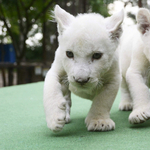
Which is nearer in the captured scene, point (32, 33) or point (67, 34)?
point (67, 34)

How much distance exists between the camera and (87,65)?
2496 millimetres

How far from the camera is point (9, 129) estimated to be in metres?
3.00

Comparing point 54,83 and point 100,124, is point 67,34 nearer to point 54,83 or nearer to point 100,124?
point 54,83

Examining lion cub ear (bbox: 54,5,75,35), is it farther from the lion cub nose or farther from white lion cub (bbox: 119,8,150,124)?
white lion cub (bbox: 119,8,150,124)

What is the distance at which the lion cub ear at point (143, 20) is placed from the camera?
3205 mm

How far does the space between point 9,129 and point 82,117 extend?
43.8 inches

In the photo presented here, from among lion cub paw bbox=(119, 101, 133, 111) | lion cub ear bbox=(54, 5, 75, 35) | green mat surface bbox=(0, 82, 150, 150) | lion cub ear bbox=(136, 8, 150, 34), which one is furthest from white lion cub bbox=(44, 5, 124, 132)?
lion cub paw bbox=(119, 101, 133, 111)

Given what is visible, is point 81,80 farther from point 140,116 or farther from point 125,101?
point 125,101

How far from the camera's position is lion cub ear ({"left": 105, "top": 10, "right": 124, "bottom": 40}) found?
8.93 feet

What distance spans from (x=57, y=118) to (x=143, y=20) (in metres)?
1.63

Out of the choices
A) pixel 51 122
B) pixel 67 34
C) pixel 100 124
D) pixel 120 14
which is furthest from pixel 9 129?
pixel 120 14

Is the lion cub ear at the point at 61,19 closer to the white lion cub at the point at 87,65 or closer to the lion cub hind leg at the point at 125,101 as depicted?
the white lion cub at the point at 87,65

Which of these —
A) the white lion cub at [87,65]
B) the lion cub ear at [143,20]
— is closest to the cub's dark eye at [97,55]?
the white lion cub at [87,65]

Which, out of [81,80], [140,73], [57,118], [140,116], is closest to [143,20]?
[140,73]
